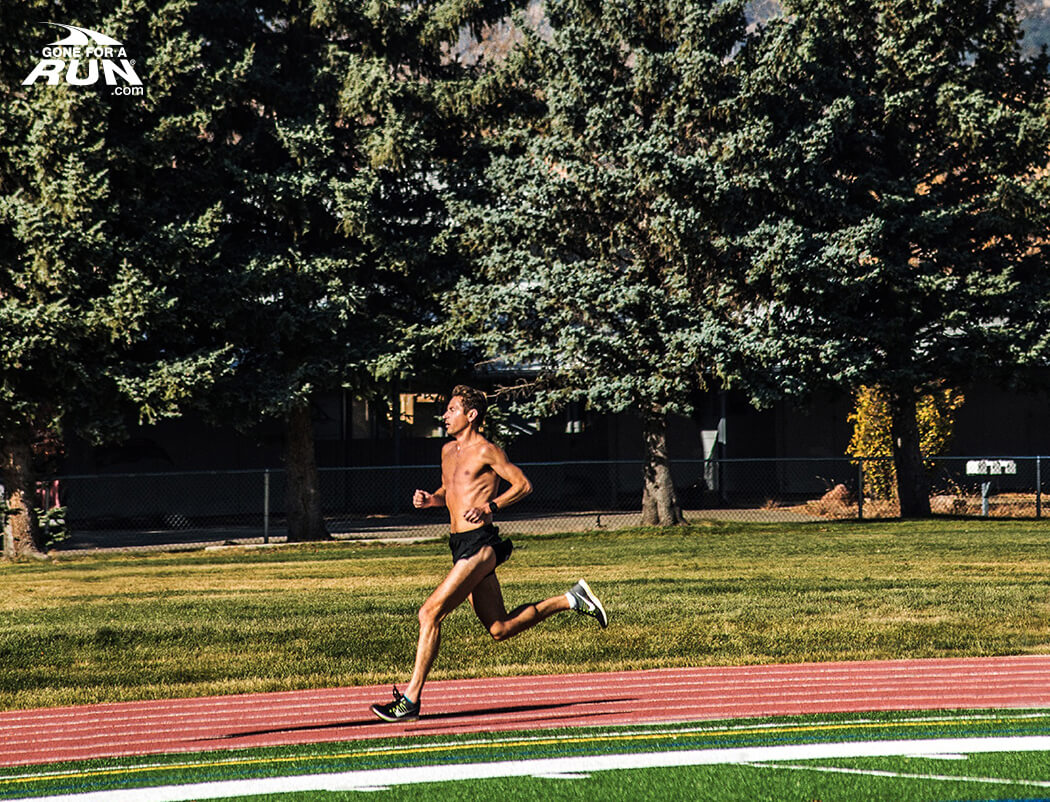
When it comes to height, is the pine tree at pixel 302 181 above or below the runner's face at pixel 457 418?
above

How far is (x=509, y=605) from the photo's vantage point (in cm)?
1528

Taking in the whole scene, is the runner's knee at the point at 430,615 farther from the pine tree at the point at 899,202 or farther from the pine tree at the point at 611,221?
the pine tree at the point at 899,202

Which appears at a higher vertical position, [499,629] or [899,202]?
[899,202]

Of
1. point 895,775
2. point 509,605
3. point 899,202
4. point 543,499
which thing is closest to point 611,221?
point 899,202

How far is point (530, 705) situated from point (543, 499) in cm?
2587

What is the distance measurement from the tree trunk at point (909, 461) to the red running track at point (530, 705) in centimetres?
1950

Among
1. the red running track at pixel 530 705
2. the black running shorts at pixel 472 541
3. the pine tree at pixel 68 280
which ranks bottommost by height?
the red running track at pixel 530 705

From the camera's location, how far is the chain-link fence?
29.8m

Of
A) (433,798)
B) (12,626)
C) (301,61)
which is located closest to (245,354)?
(301,61)

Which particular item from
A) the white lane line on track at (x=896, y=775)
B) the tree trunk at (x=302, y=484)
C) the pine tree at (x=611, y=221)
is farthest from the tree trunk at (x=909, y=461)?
the white lane line on track at (x=896, y=775)

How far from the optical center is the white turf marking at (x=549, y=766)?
7.18 m

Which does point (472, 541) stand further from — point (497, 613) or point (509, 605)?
point (509, 605)

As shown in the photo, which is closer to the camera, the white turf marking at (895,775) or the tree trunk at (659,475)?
the white turf marking at (895,775)

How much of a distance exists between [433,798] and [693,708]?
10.7ft
